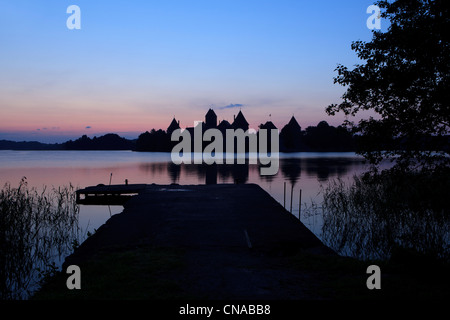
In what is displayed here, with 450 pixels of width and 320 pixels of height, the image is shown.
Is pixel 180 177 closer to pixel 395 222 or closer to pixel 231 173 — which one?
pixel 231 173

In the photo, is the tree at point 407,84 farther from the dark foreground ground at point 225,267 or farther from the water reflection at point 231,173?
the water reflection at point 231,173

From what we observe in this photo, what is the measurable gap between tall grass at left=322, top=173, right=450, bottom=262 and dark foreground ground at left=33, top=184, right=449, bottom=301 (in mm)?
1925

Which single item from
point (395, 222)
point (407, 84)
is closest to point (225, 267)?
point (407, 84)

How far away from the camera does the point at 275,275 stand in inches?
320

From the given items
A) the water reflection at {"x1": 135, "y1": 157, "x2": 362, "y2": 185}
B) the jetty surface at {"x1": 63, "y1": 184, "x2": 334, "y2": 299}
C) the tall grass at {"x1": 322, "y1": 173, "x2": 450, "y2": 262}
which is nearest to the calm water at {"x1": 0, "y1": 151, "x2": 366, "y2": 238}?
the water reflection at {"x1": 135, "y1": 157, "x2": 362, "y2": 185}

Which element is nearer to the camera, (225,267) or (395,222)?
(225,267)

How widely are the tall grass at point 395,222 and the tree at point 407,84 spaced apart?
3.59ft

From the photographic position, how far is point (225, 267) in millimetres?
8531

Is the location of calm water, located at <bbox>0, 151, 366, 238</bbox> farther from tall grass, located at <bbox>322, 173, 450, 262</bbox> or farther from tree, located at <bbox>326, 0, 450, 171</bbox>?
tree, located at <bbox>326, 0, 450, 171</bbox>

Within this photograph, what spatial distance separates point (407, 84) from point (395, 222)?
8.52 metres

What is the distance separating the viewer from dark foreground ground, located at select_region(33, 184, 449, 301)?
6.96m

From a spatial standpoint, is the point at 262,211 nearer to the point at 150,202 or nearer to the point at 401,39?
the point at 150,202
